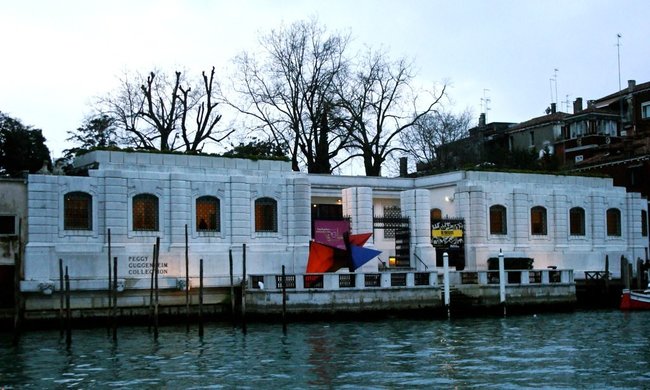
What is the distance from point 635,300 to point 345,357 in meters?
22.1

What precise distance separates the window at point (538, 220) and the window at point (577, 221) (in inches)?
74.8

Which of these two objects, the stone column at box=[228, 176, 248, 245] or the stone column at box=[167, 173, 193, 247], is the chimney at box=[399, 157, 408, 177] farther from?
the stone column at box=[167, 173, 193, 247]

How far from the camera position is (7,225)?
39750 millimetres

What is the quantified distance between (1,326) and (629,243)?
35.3m

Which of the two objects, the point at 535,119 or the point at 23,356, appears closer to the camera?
the point at 23,356

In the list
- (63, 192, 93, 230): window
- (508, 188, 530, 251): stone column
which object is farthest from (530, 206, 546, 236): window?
(63, 192, 93, 230): window

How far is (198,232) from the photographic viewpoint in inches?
1718

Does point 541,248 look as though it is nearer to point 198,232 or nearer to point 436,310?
point 436,310

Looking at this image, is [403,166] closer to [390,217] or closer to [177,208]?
[390,217]

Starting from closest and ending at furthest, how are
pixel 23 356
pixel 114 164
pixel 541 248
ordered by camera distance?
pixel 23 356, pixel 114 164, pixel 541 248

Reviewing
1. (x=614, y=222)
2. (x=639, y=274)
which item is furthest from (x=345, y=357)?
(x=614, y=222)

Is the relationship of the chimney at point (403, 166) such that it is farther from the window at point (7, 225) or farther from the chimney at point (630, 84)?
the window at point (7, 225)

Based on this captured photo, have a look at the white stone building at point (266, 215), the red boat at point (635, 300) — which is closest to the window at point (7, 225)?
the white stone building at point (266, 215)

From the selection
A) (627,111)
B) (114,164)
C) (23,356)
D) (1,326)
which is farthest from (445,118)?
(23,356)
